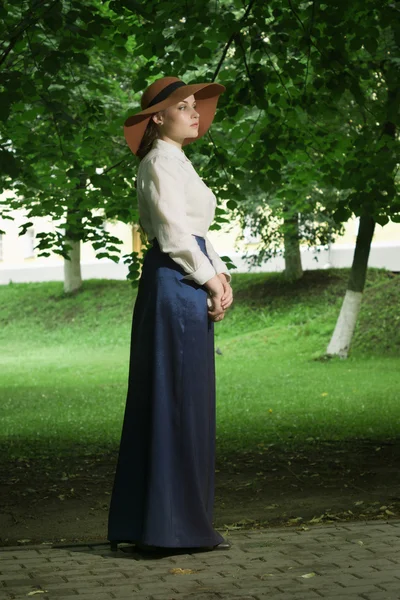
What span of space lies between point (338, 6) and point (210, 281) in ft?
17.9

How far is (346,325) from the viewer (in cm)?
2252

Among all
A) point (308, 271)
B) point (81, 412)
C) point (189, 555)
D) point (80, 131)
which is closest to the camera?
point (189, 555)

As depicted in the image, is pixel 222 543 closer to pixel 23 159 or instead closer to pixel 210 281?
pixel 210 281

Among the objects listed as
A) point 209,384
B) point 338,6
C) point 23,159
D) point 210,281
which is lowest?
point 209,384

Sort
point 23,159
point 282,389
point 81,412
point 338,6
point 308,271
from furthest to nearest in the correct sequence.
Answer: point 308,271 → point 282,389 → point 81,412 → point 23,159 → point 338,6

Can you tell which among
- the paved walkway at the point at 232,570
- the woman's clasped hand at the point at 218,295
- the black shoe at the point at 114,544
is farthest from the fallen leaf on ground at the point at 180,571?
the woman's clasped hand at the point at 218,295

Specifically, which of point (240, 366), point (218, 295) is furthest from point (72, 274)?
point (218, 295)

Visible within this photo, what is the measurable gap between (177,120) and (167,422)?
1.52 metres

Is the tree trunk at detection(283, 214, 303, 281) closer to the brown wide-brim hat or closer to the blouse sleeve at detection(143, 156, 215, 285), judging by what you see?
the brown wide-brim hat

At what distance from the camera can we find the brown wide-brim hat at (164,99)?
5492 millimetres

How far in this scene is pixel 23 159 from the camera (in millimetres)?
11773

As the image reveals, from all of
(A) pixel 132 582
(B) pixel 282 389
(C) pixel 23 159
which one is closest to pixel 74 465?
(C) pixel 23 159

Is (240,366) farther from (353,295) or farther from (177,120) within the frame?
(177,120)

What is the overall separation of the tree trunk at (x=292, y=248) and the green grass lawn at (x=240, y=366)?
0.35 meters
